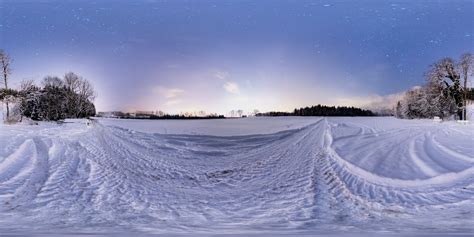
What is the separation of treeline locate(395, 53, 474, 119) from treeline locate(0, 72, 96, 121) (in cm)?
328

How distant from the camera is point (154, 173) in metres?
4.16

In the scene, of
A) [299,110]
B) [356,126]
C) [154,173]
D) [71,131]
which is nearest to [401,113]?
[356,126]

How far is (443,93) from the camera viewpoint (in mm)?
4082

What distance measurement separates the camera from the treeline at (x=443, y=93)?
404 centimetres

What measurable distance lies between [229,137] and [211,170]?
0.62 m

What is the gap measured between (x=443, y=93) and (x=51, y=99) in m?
3.95

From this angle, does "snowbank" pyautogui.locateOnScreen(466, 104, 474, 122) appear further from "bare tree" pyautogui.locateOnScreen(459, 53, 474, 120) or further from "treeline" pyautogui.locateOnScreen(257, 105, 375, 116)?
"treeline" pyautogui.locateOnScreen(257, 105, 375, 116)

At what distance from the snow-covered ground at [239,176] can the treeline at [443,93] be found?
175mm

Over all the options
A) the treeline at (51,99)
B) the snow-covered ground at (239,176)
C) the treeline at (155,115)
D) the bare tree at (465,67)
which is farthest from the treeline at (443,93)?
the treeline at (51,99)

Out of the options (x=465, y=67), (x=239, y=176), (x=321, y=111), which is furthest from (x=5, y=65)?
(x=465, y=67)

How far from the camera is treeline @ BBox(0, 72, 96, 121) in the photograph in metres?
3.88

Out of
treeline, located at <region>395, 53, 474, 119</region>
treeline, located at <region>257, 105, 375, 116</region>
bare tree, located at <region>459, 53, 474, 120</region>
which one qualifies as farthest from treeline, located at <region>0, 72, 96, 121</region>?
bare tree, located at <region>459, 53, 474, 120</region>

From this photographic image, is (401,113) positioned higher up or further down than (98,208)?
higher up

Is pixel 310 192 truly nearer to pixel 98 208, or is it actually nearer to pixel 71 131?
pixel 98 208
